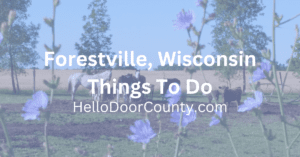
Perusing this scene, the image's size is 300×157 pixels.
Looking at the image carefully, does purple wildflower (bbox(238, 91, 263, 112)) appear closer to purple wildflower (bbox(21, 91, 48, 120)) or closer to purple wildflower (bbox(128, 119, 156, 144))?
purple wildflower (bbox(128, 119, 156, 144))

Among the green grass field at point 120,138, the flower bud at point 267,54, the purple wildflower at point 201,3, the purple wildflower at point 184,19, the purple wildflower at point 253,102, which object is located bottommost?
the green grass field at point 120,138

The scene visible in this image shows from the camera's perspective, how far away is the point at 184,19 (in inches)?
28.9

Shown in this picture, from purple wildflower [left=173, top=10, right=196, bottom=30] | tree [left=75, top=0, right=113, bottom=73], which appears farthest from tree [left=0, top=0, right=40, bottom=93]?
purple wildflower [left=173, top=10, right=196, bottom=30]

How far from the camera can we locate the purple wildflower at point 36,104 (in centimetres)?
60

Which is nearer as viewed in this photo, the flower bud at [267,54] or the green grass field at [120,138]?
the flower bud at [267,54]

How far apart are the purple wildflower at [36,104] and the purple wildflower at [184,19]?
1.09 ft

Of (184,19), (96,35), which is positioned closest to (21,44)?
(96,35)

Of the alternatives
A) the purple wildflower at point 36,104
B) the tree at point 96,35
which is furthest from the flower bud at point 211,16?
the tree at point 96,35

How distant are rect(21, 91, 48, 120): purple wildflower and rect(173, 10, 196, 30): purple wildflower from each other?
1.09ft

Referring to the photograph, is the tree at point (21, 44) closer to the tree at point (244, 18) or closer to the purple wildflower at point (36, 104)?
the tree at point (244, 18)

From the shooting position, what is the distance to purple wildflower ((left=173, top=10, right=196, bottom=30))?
0.72m

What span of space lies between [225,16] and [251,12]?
6.63 ft

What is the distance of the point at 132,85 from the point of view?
14.5 metres

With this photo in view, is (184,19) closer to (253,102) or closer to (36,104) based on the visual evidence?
(253,102)
